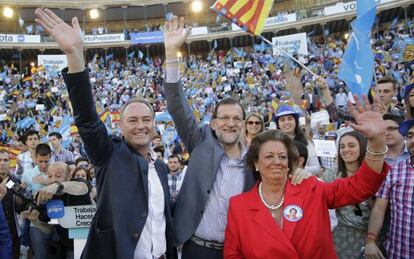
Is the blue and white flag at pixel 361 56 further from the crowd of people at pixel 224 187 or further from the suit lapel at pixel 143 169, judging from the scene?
the suit lapel at pixel 143 169

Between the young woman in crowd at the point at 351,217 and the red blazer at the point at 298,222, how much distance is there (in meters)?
0.89

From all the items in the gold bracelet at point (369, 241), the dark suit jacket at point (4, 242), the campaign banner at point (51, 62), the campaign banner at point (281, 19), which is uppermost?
the campaign banner at point (281, 19)

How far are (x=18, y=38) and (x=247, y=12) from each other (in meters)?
28.8

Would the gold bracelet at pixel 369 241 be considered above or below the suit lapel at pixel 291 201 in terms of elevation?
below

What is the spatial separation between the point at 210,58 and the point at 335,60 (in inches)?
420

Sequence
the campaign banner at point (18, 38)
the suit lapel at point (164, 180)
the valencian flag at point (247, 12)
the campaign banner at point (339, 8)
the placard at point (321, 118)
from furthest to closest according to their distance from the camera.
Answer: the campaign banner at point (18, 38) < the campaign banner at point (339, 8) < the placard at point (321, 118) < the valencian flag at point (247, 12) < the suit lapel at point (164, 180)

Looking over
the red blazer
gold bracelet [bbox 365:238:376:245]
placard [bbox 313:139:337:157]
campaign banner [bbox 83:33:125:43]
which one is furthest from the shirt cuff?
campaign banner [bbox 83:33:125:43]

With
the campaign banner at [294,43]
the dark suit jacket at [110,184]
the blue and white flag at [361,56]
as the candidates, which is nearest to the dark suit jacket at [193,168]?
the dark suit jacket at [110,184]

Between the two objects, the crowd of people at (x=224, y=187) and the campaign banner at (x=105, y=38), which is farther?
the campaign banner at (x=105, y=38)

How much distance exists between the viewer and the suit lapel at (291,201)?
2400 millimetres

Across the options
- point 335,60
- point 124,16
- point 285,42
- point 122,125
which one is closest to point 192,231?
point 122,125

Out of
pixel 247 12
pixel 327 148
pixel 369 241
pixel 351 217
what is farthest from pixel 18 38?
pixel 369 241

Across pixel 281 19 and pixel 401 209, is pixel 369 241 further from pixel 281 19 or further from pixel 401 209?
pixel 281 19

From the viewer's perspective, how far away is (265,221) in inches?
96.7
